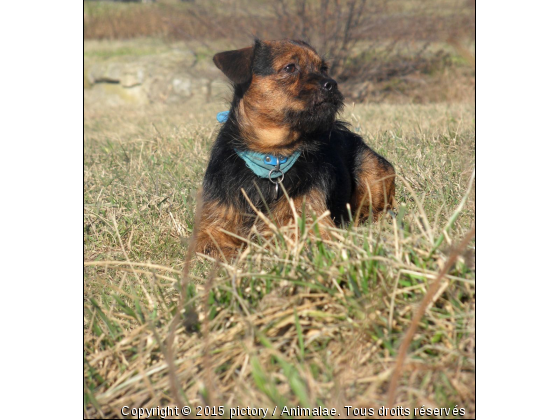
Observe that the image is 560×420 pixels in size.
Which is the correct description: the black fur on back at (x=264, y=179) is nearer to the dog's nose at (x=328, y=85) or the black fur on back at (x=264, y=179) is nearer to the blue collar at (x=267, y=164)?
the blue collar at (x=267, y=164)

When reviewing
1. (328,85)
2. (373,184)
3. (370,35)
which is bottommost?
(370,35)

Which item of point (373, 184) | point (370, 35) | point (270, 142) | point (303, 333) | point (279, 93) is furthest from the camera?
point (370, 35)

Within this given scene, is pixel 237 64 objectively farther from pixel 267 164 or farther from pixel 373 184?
pixel 373 184

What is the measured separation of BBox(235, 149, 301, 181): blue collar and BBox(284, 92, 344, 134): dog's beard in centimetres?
26

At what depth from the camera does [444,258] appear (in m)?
2.48

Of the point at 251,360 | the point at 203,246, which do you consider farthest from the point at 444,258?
the point at 203,246

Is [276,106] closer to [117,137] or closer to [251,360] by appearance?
[251,360]

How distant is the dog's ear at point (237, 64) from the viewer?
13.6ft

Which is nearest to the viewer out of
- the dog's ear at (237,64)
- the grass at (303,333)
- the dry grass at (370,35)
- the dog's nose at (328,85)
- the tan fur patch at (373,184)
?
the grass at (303,333)

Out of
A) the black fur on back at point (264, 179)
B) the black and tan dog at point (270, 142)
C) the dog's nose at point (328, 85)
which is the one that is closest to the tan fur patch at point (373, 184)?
the black fur on back at point (264, 179)

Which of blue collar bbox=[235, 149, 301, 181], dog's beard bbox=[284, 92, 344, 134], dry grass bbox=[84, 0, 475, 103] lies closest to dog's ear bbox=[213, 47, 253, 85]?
dog's beard bbox=[284, 92, 344, 134]

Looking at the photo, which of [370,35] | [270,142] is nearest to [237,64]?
[270,142]

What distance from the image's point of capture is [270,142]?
14.0 ft

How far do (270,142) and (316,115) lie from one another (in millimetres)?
438
